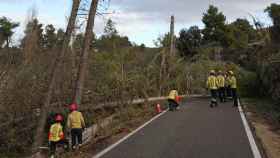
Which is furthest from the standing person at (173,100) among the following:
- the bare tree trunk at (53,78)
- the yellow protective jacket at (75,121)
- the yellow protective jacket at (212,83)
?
the yellow protective jacket at (75,121)

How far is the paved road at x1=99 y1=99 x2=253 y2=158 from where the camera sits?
9367 millimetres

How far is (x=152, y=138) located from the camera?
38.4ft

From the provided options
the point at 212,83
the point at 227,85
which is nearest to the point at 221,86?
the point at 227,85

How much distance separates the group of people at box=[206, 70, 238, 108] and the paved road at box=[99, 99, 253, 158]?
5.14 m

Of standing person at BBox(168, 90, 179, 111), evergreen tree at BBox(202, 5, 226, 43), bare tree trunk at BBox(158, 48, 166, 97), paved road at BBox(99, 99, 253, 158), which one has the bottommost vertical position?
paved road at BBox(99, 99, 253, 158)

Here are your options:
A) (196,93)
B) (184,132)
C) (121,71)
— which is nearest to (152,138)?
(184,132)

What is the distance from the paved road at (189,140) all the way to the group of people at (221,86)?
16.9 feet

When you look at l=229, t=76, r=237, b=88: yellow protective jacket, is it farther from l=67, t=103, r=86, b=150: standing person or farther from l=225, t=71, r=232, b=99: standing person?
l=67, t=103, r=86, b=150: standing person

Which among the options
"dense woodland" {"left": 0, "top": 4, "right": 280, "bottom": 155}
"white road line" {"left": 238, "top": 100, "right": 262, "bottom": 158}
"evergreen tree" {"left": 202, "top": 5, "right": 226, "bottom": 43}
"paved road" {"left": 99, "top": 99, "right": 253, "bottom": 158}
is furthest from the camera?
"evergreen tree" {"left": 202, "top": 5, "right": 226, "bottom": 43}

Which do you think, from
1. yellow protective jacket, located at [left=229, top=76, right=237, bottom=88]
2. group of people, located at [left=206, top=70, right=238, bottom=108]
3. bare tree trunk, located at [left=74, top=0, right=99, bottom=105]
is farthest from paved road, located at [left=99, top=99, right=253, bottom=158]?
yellow protective jacket, located at [left=229, top=76, right=237, bottom=88]

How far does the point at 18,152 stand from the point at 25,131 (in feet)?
2.56

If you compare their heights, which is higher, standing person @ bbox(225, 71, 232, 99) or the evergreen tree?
the evergreen tree

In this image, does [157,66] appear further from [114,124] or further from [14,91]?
[14,91]

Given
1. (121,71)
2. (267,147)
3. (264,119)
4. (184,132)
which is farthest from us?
(121,71)
